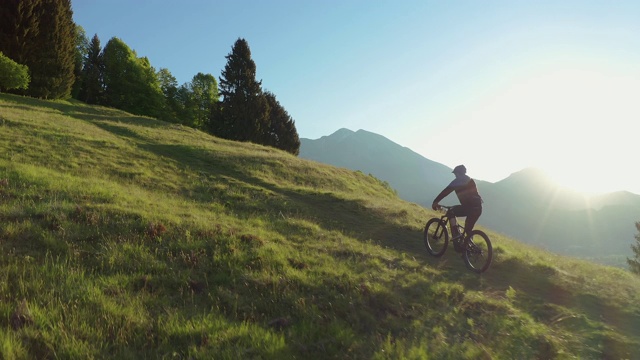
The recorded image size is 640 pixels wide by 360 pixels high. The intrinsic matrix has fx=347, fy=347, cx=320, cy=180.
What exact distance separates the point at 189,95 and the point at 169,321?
2414 inches

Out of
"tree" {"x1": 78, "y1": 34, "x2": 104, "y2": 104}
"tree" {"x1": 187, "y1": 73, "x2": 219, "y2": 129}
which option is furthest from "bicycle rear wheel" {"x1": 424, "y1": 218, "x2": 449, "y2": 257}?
"tree" {"x1": 78, "y1": 34, "x2": 104, "y2": 104}

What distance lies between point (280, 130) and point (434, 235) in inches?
2054

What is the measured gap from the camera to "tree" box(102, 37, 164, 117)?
55.2 meters

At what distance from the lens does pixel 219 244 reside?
764 centimetres

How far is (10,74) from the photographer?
33.7 metres

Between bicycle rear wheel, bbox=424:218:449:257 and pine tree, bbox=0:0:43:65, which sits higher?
pine tree, bbox=0:0:43:65

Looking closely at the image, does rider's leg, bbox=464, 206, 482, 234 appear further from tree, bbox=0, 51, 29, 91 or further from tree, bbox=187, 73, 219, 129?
tree, bbox=187, 73, 219, 129

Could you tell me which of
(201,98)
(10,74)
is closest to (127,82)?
(201,98)

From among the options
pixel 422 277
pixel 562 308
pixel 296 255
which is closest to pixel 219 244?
pixel 296 255

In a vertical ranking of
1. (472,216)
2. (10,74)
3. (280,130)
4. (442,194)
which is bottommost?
(472,216)

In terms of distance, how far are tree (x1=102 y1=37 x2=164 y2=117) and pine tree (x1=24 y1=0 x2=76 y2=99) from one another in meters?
10.3

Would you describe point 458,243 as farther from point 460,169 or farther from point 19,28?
point 19,28

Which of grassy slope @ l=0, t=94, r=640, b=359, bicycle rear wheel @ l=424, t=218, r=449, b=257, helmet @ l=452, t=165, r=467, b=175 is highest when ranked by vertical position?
helmet @ l=452, t=165, r=467, b=175

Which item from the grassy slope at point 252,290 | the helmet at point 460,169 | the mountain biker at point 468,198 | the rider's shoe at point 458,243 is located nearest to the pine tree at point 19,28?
the grassy slope at point 252,290
